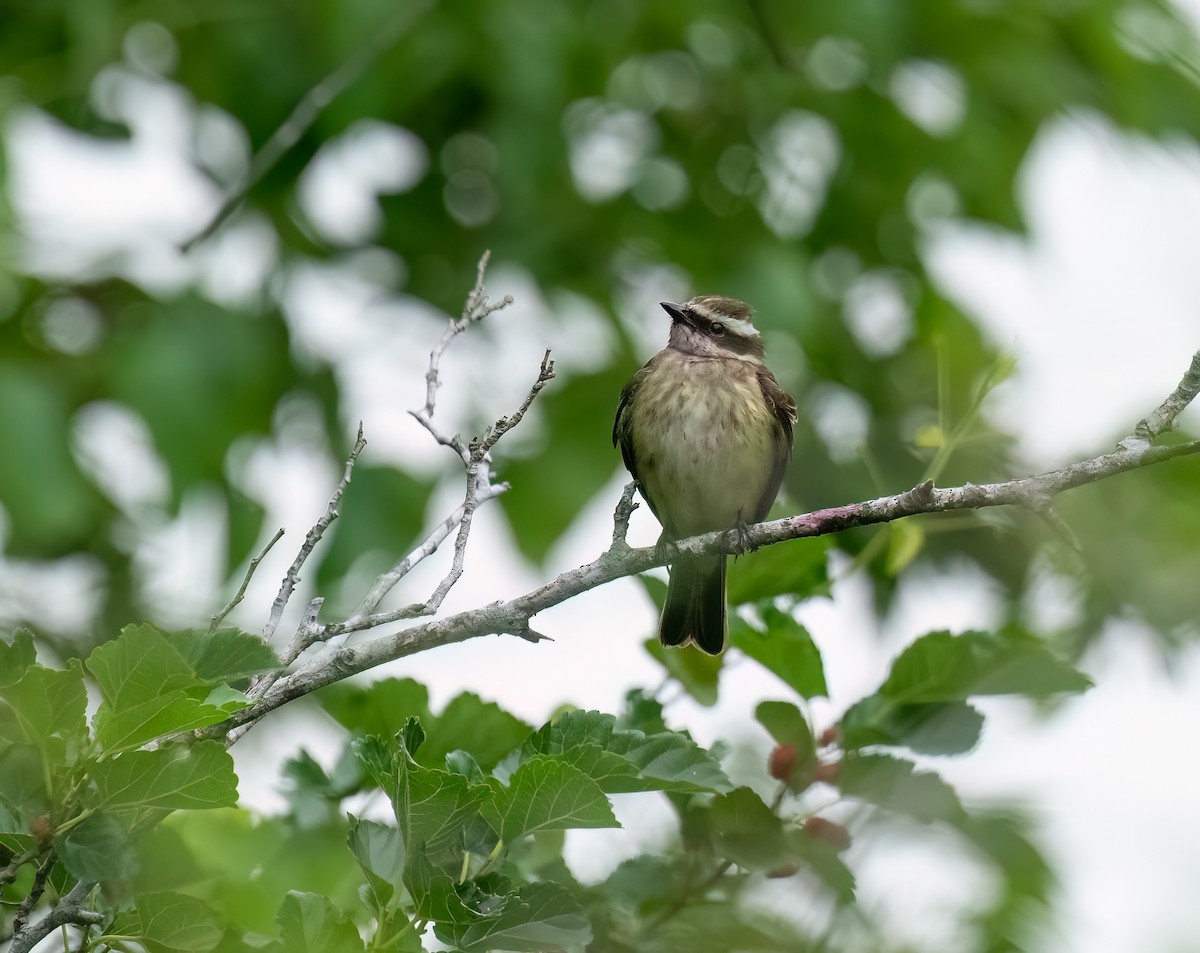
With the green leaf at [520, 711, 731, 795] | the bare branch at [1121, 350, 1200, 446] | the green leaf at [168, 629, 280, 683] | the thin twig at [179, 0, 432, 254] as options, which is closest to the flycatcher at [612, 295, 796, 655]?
the thin twig at [179, 0, 432, 254]

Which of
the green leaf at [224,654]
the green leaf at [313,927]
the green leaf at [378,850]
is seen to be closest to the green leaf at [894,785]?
the green leaf at [378,850]

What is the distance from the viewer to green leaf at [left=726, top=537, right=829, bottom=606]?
3.34m

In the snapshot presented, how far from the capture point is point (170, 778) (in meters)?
2.22

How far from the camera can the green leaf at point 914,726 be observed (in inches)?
115

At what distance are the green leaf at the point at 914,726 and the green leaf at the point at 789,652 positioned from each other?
0.10 meters

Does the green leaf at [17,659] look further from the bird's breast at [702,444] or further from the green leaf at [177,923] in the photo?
the bird's breast at [702,444]

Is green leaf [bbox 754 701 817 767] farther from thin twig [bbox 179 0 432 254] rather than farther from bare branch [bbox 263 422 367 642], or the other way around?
thin twig [bbox 179 0 432 254]

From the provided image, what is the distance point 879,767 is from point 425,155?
200 inches

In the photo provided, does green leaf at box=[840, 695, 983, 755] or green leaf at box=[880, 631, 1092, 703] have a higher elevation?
green leaf at box=[880, 631, 1092, 703]

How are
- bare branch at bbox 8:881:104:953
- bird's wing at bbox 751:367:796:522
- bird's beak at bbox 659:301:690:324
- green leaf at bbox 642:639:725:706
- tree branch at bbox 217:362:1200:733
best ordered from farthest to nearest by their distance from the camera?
bird's beak at bbox 659:301:690:324 → bird's wing at bbox 751:367:796:522 → green leaf at bbox 642:639:725:706 → tree branch at bbox 217:362:1200:733 → bare branch at bbox 8:881:104:953

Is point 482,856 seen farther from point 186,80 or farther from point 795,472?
point 186,80

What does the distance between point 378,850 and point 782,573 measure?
1.35 m

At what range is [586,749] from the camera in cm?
240

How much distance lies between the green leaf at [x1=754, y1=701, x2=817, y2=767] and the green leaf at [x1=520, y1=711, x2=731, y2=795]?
16.0 inches
